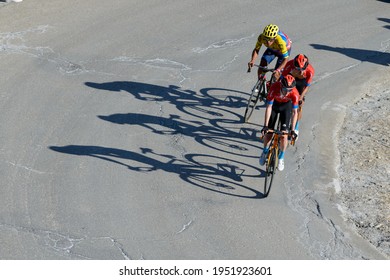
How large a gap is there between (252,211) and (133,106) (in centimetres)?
427

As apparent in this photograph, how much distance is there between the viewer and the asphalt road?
1122cm

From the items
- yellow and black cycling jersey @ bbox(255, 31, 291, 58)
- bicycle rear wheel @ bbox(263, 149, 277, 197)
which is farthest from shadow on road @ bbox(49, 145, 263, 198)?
yellow and black cycling jersey @ bbox(255, 31, 291, 58)

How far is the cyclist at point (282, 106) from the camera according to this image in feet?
39.7

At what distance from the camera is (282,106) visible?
12344 millimetres

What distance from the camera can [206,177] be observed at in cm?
1277

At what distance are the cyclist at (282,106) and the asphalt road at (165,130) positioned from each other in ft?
2.72

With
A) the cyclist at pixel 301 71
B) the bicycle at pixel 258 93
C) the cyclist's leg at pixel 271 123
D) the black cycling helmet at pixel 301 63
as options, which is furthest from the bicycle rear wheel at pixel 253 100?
the cyclist's leg at pixel 271 123

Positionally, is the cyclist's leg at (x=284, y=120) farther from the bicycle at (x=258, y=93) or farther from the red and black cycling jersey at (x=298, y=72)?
the bicycle at (x=258, y=93)

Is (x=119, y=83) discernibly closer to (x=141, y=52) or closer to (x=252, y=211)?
(x=141, y=52)

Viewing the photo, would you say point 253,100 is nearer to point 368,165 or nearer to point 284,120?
point 284,120

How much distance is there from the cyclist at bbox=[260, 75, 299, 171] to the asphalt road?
83 cm

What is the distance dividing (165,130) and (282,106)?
2.78 metres

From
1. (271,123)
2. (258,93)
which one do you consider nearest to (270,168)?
(271,123)
